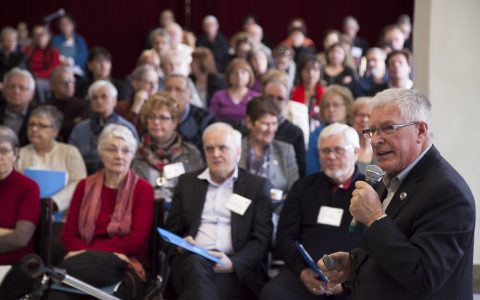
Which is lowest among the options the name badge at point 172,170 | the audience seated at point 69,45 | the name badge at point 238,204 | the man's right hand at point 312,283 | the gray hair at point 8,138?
the man's right hand at point 312,283

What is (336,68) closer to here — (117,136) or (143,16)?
(117,136)

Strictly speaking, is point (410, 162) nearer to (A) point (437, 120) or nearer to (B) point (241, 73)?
(A) point (437, 120)

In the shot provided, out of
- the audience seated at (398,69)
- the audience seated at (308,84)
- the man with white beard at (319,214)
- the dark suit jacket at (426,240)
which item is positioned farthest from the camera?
the audience seated at (308,84)

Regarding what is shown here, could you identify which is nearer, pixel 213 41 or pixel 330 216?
pixel 330 216

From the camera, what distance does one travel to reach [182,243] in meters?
3.82

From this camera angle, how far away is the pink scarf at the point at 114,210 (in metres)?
4.39

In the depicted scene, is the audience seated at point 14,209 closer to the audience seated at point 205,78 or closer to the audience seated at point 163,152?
the audience seated at point 163,152

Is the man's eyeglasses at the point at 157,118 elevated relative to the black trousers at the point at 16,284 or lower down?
elevated

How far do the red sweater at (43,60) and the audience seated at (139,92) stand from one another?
251 centimetres

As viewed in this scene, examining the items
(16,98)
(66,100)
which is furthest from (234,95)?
(16,98)

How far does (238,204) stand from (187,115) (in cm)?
169

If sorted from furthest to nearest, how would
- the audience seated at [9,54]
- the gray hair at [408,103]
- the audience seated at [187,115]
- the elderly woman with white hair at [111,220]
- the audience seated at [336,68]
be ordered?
the audience seated at [9,54], the audience seated at [336,68], the audience seated at [187,115], the elderly woman with white hair at [111,220], the gray hair at [408,103]

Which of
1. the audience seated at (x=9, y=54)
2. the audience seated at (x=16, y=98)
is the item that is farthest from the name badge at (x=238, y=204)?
the audience seated at (x=9, y=54)

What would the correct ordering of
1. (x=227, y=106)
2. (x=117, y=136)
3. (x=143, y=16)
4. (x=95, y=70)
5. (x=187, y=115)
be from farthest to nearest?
1. (x=143, y=16)
2. (x=95, y=70)
3. (x=227, y=106)
4. (x=187, y=115)
5. (x=117, y=136)
